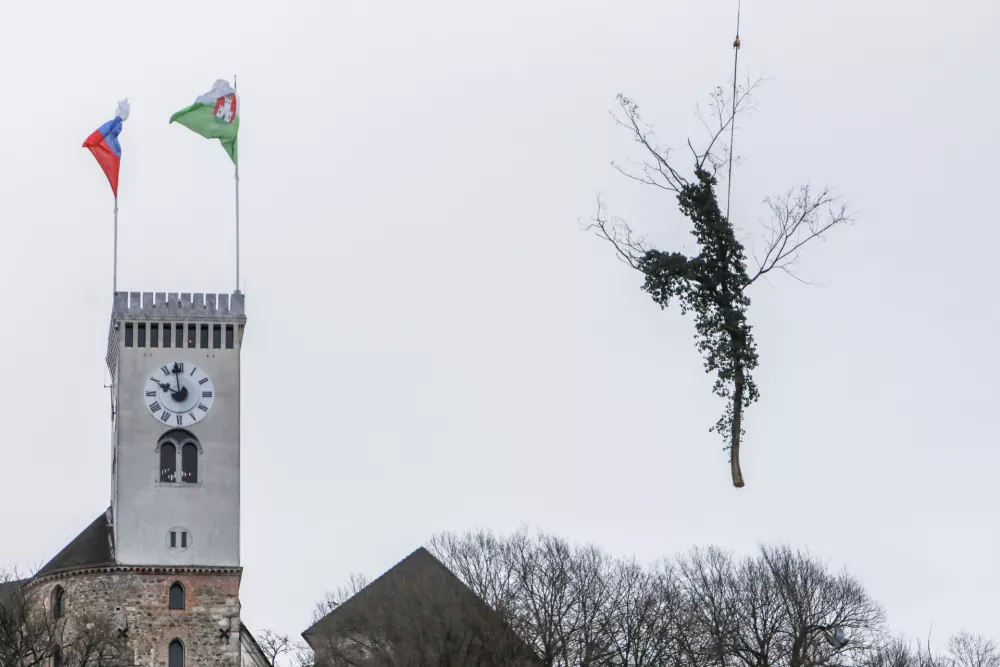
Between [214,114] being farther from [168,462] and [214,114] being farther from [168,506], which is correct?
[168,506]

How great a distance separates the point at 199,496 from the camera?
87312 mm

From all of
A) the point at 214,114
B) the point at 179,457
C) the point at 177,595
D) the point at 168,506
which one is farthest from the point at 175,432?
the point at 214,114

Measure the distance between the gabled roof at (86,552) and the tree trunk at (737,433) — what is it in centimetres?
6573

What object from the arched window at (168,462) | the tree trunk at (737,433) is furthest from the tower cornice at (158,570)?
the tree trunk at (737,433)

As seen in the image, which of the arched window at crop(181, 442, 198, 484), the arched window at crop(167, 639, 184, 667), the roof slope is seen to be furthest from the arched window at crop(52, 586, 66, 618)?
the roof slope

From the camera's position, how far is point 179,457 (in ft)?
289

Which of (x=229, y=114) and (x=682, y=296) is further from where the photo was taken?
(x=229, y=114)

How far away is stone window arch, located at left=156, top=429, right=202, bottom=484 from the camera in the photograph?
87625mm

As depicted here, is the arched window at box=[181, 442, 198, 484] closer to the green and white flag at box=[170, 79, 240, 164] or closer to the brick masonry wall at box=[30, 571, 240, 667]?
the brick masonry wall at box=[30, 571, 240, 667]

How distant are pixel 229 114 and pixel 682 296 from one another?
6710cm

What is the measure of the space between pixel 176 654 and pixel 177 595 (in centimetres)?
228

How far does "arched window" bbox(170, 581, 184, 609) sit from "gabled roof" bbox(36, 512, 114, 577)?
8.49 ft

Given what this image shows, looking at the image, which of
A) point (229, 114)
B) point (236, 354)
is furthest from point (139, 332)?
point (229, 114)

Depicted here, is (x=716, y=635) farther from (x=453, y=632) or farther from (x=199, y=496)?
(x=199, y=496)
